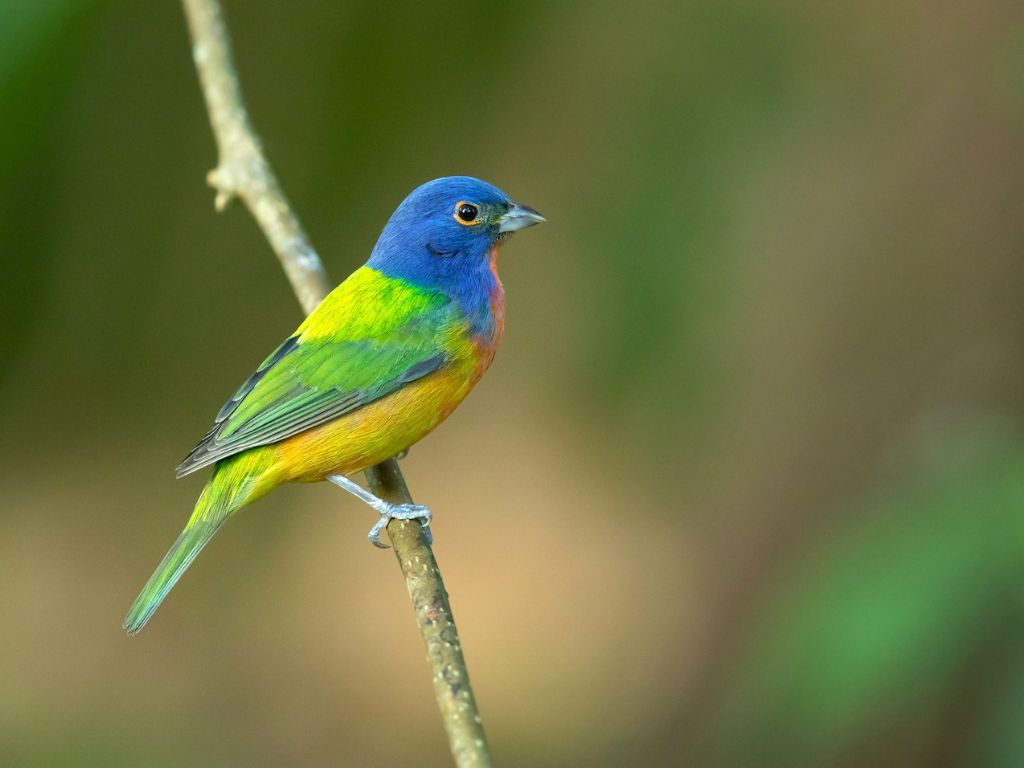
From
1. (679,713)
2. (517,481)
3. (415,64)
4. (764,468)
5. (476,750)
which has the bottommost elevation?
(679,713)

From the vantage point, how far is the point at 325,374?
A: 12.8 feet

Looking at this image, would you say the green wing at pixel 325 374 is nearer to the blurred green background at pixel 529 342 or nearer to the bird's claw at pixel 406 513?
the bird's claw at pixel 406 513

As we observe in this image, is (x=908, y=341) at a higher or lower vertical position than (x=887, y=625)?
higher

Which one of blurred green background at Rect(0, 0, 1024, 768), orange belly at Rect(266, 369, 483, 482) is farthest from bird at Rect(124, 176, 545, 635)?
blurred green background at Rect(0, 0, 1024, 768)

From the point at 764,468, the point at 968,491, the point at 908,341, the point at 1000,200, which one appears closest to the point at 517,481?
the point at 764,468

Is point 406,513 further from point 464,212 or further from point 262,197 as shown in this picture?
point 262,197

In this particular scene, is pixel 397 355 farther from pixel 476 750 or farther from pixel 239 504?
pixel 476 750

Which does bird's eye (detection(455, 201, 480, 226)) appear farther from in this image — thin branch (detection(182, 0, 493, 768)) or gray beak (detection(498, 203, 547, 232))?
thin branch (detection(182, 0, 493, 768))

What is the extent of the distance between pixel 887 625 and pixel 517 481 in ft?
11.8

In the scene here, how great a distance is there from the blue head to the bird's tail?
3.17ft

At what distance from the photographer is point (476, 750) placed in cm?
231

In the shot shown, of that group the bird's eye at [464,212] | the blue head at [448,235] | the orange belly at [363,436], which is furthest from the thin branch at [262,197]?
the bird's eye at [464,212]

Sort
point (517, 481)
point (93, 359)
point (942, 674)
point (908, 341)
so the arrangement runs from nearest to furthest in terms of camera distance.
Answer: point (942, 674), point (908, 341), point (93, 359), point (517, 481)

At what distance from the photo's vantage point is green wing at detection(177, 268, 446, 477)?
148 inches
